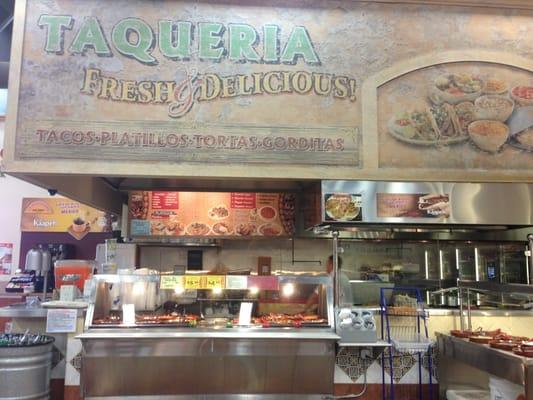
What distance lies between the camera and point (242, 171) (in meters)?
4.38

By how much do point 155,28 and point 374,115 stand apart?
2.33m

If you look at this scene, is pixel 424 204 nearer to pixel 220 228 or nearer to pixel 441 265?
pixel 220 228

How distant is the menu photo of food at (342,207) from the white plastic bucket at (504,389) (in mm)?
1782

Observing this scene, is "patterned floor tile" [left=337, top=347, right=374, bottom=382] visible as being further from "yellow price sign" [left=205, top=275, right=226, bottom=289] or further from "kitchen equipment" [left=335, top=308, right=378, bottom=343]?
"yellow price sign" [left=205, top=275, right=226, bottom=289]

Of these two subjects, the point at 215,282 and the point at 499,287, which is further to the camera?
the point at 215,282

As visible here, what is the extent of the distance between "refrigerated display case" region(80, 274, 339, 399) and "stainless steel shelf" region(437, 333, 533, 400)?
3.70 feet

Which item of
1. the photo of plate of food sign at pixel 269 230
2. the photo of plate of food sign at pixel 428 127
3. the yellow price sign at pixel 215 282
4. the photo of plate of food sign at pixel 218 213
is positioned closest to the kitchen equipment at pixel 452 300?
the photo of plate of food sign at pixel 269 230

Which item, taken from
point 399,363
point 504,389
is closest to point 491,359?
point 504,389

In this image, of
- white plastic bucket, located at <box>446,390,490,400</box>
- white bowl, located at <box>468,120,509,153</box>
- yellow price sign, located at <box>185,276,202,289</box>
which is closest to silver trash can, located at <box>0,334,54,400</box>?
yellow price sign, located at <box>185,276,202,289</box>

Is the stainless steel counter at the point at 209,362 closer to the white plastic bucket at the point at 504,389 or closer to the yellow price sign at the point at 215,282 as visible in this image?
the yellow price sign at the point at 215,282

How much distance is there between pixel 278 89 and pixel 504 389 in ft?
10.8

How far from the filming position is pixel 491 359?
3.72 meters

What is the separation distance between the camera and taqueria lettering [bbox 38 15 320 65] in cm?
446

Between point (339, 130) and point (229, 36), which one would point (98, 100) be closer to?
point (229, 36)
